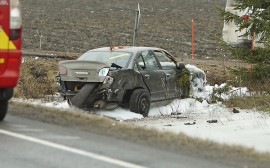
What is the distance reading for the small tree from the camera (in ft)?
47.4

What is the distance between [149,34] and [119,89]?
54.7ft

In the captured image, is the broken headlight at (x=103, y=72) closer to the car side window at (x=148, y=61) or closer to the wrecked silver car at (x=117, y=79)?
the wrecked silver car at (x=117, y=79)

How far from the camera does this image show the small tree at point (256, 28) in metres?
14.4

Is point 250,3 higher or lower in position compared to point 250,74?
higher

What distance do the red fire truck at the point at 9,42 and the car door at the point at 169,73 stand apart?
5741 mm

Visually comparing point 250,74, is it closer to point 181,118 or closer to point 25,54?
point 181,118

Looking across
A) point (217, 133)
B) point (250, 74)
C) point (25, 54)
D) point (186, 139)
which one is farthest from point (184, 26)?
point (186, 139)

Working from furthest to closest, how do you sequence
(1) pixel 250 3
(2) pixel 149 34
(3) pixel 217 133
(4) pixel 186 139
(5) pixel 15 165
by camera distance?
1. (2) pixel 149 34
2. (1) pixel 250 3
3. (3) pixel 217 133
4. (4) pixel 186 139
5. (5) pixel 15 165

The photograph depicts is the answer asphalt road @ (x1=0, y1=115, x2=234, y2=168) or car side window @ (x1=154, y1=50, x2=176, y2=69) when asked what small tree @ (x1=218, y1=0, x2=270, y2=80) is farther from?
asphalt road @ (x1=0, y1=115, x2=234, y2=168)

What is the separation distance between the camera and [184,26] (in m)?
32.8

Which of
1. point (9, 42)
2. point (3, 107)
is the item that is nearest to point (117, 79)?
point (3, 107)

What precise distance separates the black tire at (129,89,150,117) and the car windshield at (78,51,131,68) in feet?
2.11

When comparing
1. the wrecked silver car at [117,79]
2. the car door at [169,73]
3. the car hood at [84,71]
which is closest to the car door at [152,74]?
the wrecked silver car at [117,79]

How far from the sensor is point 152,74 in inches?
517
